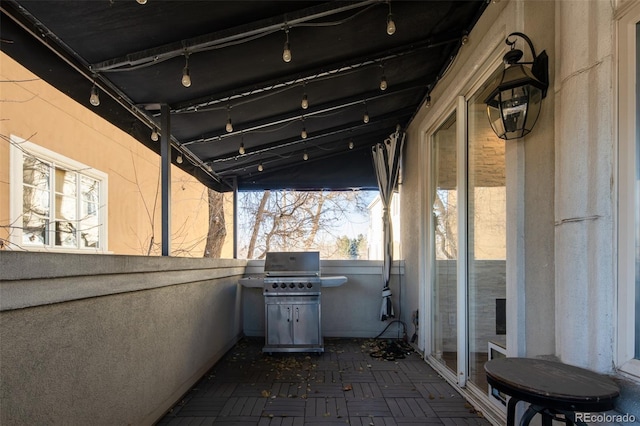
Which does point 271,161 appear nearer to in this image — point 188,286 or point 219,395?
point 188,286

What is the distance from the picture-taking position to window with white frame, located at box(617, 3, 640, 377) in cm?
141

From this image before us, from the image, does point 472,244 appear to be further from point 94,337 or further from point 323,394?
point 94,337

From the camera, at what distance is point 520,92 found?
1.83m

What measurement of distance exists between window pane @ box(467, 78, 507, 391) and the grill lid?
2028mm

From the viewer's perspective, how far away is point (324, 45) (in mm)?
2736

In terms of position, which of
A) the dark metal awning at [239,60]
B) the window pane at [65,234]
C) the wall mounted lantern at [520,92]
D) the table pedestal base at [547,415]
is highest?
the dark metal awning at [239,60]

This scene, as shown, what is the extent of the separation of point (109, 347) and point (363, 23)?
2.65 meters

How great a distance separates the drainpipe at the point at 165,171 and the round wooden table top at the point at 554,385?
8.94ft

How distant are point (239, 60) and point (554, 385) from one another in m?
2.70

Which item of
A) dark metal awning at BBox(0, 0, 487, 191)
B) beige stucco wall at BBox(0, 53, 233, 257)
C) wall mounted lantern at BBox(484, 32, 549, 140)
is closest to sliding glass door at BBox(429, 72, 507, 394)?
wall mounted lantern at BBox(484, 32, 549, 140)

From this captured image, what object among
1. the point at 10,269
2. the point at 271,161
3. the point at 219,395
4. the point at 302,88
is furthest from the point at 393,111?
the point at 10,269

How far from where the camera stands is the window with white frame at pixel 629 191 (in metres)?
1.41

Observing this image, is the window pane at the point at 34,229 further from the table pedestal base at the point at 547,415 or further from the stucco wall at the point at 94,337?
the table pedestal base at the point at 547,415

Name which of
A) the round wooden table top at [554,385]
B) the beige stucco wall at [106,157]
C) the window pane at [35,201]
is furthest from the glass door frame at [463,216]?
the window pane at [35,201]
